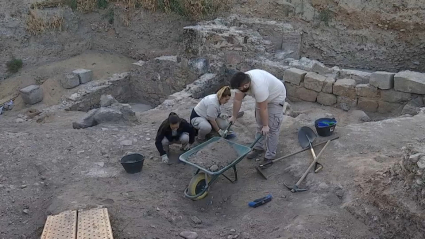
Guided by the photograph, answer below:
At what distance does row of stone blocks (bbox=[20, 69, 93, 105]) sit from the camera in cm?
1201

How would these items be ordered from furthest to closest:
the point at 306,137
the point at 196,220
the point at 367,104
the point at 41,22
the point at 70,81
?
1. the point at 41,22
2. the point at 70,81
3. the point at 367,104
4. the point at 306,137
5. the point at 196,220

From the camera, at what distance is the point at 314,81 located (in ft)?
29.0

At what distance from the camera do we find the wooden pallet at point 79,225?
432cm

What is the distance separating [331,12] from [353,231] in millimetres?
9793

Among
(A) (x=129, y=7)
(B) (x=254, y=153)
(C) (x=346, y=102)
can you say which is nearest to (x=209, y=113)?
(B) (x=254, y=153)

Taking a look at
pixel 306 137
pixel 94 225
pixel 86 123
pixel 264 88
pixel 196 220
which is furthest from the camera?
pixel 86 123

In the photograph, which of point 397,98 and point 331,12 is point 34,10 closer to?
point 331,12

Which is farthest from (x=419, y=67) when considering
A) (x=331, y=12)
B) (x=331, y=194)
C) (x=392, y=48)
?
(x=331, y=194)

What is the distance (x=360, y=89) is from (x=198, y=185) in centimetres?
453

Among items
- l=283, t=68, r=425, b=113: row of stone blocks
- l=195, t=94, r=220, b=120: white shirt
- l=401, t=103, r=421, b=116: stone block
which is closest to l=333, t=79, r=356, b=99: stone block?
l=283, t=68, r=425, b=113: row of stone blocks

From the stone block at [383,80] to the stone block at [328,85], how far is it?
778 mm

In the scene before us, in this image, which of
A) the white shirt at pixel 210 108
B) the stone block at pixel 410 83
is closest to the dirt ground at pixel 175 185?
the white shirt at pixel 210 108

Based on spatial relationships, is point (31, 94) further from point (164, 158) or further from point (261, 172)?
point (261, 172)

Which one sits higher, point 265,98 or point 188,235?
point 265,98
